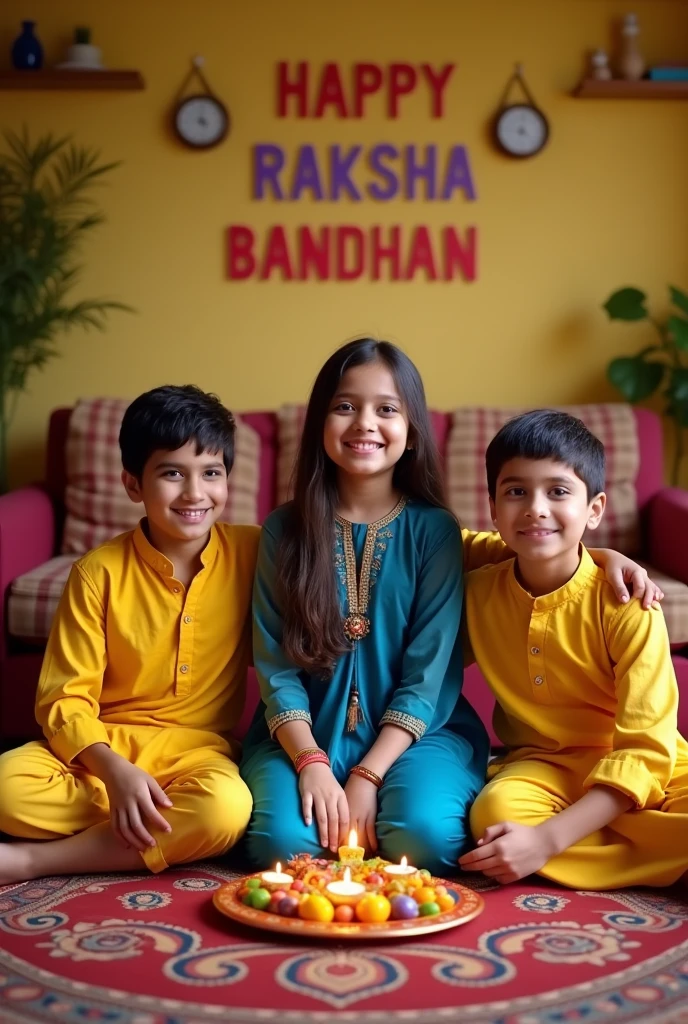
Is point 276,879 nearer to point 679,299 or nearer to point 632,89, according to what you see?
point 679,299

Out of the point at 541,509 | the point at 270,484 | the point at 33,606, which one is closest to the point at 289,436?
the point at 270,484

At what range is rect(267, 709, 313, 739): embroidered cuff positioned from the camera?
7.07ft

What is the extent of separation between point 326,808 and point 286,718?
191 mm

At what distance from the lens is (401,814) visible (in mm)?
2043

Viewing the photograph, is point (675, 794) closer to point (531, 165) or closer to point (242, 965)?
point (242, 965)

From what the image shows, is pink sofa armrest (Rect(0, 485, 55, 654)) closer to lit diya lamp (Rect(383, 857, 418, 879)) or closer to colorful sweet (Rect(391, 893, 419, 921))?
lit diya lamp (Rect(383, 857, 418, 879))

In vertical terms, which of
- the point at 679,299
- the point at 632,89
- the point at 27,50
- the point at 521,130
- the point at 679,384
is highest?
the point at 27,50

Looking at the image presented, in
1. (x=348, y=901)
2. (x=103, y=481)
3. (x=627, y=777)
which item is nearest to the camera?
(x=348, y=901)

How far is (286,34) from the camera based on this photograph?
13.0 ft

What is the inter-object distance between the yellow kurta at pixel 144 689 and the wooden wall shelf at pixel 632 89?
2.28 m

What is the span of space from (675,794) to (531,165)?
255 centimetres

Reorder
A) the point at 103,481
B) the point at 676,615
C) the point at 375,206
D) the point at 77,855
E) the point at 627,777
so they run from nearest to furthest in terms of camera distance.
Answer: the point at 627,777
the point at 77,855
the point at 676,615
the point at 103,481
the point at 375,206

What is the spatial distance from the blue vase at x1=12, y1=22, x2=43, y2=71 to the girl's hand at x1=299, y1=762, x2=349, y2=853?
2.79 metres

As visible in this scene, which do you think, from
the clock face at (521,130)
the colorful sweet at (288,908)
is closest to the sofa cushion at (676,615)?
the colorful sweet at (288,908)
